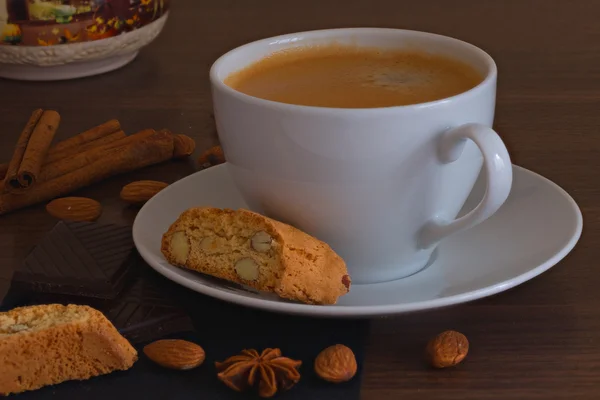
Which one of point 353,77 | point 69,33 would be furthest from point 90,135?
point 353,77

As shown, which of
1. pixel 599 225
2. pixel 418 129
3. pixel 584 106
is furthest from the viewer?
pixel 584 106

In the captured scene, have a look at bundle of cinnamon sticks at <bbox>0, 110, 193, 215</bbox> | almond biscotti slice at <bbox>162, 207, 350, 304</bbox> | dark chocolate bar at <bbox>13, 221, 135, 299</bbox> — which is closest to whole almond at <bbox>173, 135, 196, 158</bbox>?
bundle of cinnamon sticks at <bbox>0, 110, 193, 215</bbox>

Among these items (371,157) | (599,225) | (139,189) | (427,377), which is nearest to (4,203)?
(139,189)

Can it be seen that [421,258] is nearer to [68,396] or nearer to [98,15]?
[68,396]

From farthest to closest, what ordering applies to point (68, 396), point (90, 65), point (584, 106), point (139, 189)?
1. point (90, 65)
2. point (584, 106)
3. point (139, 189)
4. point (68, 396)

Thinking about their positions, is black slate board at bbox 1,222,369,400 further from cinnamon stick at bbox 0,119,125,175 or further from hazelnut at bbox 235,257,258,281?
cinnamon stick at bbox 0,119,125,175

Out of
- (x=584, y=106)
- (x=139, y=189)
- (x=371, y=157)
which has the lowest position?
(x=584, y=106)
